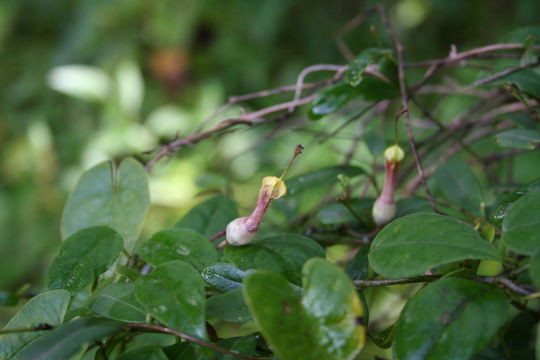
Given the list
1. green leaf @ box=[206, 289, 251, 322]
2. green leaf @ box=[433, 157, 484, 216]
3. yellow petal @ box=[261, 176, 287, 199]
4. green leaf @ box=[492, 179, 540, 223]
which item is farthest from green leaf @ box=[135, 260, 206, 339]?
green leaf @ box=[433, 157, 484, 216]

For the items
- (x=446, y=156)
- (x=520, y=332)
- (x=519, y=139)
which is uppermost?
(x=519, y=139)

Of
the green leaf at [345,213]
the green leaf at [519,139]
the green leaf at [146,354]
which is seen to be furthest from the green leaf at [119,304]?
the green leaf at [519,139]

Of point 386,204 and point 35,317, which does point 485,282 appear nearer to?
point 386,204

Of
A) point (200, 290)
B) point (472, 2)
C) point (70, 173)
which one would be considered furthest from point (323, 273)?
point (472, 2)

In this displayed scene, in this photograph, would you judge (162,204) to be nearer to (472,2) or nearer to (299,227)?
(299,227)

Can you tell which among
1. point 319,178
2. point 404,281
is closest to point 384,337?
point 404,281

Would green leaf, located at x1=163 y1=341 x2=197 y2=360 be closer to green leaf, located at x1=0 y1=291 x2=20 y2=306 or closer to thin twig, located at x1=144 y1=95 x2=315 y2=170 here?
green leaf, located at x1=0 y1=291 x2=20 y2=306
